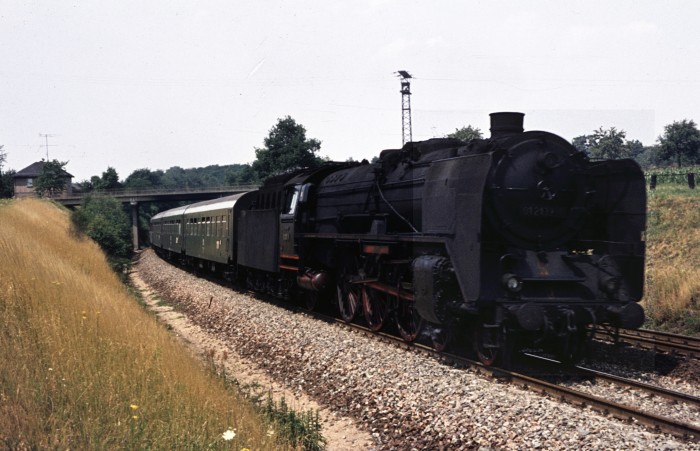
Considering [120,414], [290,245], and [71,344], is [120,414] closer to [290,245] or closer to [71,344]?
[71,344]

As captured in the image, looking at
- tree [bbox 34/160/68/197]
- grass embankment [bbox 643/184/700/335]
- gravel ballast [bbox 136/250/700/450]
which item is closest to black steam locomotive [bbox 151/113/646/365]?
gravel ballast [bbox 136/250/700/450]

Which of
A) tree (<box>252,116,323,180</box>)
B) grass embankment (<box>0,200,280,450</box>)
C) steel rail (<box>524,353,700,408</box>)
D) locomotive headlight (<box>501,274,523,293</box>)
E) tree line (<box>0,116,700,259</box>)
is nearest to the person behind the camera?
grass embankment (<box>0,200,280,450</box>)

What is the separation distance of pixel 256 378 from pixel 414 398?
3.31 m

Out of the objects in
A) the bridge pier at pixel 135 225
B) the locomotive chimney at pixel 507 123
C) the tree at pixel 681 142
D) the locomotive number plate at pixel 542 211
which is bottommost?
the bridge pier at pixel 135 225

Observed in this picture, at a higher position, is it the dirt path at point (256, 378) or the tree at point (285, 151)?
the tree at point (285, 151)

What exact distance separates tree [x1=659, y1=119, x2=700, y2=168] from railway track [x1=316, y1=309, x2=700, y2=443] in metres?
46.9

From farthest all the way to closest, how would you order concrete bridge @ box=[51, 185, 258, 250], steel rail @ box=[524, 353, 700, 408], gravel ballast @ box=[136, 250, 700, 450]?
concrete bridge @ box=[51, 185, 258, 250] < steel rail @ box=[524, 353, 700, 408] < gravel ballast @ box=[136, 250, 700, 450]

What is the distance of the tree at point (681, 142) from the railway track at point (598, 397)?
46949 millimetres

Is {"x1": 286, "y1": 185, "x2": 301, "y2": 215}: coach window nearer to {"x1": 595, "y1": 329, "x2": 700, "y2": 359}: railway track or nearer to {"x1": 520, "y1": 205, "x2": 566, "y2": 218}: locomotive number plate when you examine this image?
{"x1": 520, "y1": 205, "x2": 566, "y2": 218}: locomotive number plate

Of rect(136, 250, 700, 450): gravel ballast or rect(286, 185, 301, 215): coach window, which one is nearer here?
rect(136, 250, 700, 450): gravel ballast

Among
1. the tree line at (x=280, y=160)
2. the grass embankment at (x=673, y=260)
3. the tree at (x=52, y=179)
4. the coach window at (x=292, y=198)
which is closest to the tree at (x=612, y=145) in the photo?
the tree line at (x=280, y=160)

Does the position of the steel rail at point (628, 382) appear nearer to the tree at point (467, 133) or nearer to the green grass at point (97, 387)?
the green grass at point (97, 387)

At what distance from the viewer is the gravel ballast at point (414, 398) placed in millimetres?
5605

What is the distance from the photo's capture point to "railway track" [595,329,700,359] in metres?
8.58
